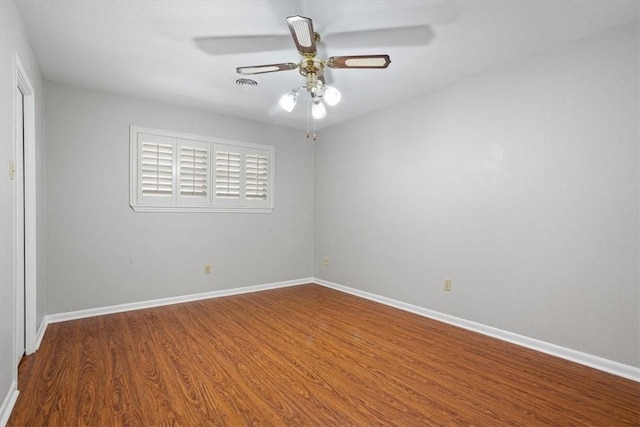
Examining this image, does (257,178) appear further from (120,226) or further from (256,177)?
(120,226)

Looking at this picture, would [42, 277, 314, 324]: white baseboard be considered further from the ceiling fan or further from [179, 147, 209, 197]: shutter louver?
the ceiling fan

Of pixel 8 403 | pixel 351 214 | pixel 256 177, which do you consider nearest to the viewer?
pixel 8 403

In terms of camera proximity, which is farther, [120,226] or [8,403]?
[120,226]

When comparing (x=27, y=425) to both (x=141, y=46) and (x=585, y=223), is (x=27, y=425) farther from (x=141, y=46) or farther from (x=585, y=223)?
(x=585, y=223)

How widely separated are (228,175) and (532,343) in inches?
162

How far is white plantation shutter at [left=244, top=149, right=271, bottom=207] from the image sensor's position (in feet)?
16.0

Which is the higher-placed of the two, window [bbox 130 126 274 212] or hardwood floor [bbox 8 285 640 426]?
window [bbox 130 126 274 212]

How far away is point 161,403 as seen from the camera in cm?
200

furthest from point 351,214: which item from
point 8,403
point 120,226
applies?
point 8,403

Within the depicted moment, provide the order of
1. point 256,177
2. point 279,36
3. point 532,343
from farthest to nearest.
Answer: point 256,177
point 532,343
point 279,36

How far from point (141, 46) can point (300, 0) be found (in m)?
1.55

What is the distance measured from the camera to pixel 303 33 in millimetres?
1931

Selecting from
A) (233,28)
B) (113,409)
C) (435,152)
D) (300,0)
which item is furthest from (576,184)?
(113,409)

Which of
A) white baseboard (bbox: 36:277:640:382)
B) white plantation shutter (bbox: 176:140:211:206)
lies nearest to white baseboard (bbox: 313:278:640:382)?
white baseboard (bbox: 36:277:640:382)
